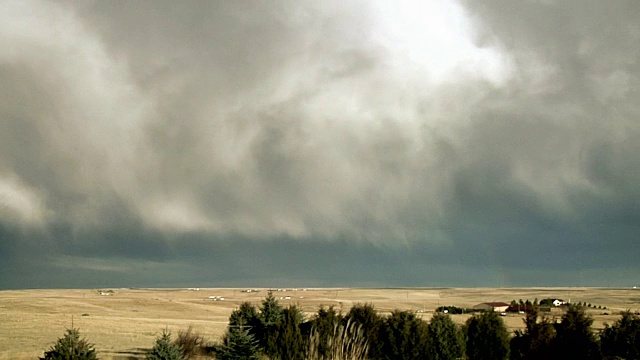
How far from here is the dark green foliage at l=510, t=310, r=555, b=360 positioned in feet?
92.0

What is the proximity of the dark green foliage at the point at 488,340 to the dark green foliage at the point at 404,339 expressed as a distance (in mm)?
2979

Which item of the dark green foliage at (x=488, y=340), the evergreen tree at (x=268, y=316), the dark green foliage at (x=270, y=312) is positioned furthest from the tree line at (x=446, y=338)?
the dark green foliage at (x=270, y=312)

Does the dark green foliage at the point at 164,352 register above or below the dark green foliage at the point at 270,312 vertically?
below

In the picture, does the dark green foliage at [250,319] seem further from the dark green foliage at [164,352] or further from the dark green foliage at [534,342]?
the dark green foliage at [534,342]

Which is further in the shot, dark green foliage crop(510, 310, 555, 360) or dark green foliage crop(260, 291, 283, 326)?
dark green foliage crop(260, 291, 283, 326)

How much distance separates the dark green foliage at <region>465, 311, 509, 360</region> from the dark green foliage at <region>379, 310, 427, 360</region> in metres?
2.98

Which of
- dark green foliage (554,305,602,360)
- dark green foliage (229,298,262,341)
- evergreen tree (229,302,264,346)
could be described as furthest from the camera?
evergreen tree (229,302,264,346)

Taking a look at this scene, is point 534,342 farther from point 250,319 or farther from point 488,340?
point 250,319

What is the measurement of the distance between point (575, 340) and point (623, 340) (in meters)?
2.26

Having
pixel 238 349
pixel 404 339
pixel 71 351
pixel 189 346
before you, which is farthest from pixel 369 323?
pixel 71 351

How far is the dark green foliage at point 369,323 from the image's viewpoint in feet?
90.1

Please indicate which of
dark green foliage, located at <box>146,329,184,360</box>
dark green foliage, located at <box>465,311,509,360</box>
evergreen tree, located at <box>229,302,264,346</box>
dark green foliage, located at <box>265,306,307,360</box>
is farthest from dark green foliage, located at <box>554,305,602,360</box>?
dark green foliage, located at <box>146,329,184,360</box>

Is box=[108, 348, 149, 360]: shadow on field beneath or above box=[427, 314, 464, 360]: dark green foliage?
beneath

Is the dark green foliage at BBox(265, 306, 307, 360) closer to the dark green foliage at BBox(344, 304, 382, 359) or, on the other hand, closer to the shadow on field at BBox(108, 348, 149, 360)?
the dark green foliage at BBox(344, 304, 382, 359)
